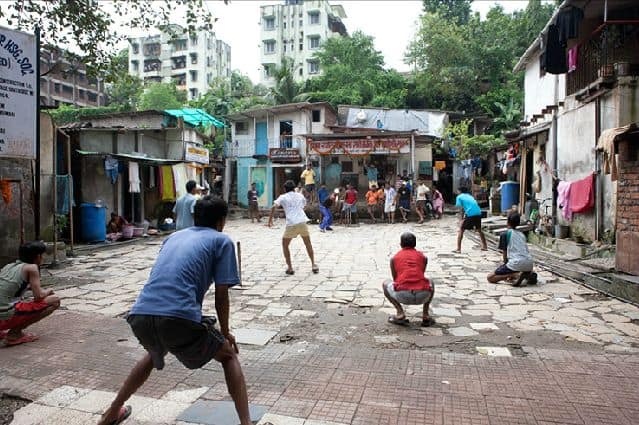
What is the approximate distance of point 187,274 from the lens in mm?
A: 2773

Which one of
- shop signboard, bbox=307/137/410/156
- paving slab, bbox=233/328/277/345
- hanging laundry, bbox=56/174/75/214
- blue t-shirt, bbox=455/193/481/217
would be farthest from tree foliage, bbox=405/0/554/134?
paving slab, bbox=233/328/277/345

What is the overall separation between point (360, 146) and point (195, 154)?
7.88 m

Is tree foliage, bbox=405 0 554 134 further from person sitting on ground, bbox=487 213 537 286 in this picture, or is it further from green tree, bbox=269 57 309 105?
person sitting on ground, bbox=487 213 537 286

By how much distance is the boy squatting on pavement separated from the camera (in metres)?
2.70

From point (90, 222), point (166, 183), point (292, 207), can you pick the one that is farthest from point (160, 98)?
point (292, 207)

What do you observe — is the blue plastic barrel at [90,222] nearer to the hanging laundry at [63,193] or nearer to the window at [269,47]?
the hanging laundry at [63,193]

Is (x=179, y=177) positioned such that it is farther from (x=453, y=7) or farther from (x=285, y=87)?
(x=453, y=7)

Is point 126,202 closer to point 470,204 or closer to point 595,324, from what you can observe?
point 470,204

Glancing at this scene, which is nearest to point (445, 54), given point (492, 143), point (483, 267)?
point (492, 143)

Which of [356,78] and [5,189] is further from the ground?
[356,78]

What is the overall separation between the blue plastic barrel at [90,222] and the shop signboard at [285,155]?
50.7 feet

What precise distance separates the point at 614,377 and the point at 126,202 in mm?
15767

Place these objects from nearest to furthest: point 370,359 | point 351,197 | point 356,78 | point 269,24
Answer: point 370,359
point 351,197
point 356,78
point 269,24

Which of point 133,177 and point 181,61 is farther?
point 181,61
